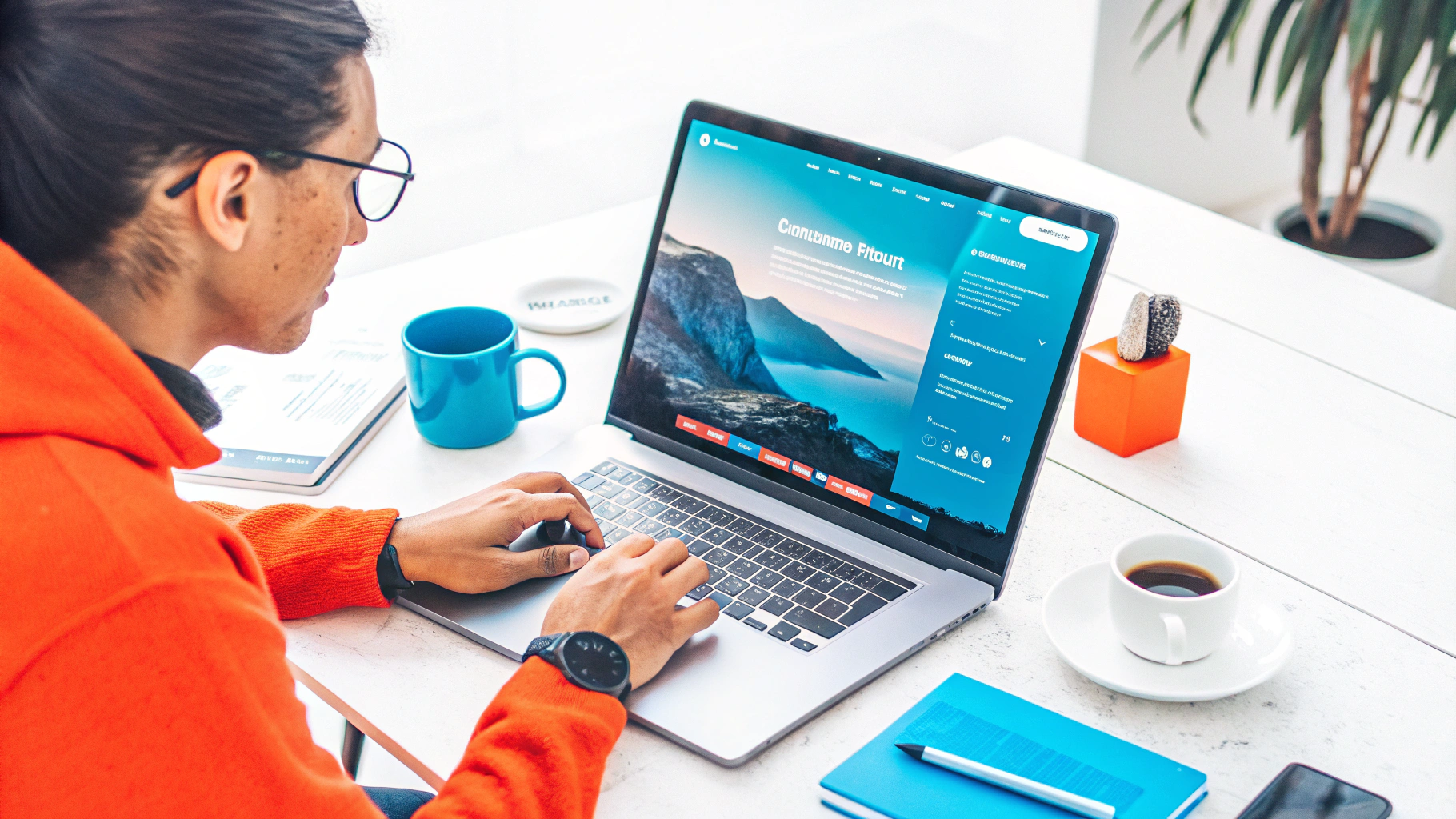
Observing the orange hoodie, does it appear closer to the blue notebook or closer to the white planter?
the blue notebook

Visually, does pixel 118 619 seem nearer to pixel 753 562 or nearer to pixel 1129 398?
pixel 753 562

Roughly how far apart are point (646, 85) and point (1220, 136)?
5.73 feet

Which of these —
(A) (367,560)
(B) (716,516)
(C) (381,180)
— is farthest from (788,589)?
(C) (381,180)

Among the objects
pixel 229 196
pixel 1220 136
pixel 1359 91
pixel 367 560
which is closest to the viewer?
pixel 229 196

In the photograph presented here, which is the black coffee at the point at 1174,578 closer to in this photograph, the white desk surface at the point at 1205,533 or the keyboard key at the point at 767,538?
the white desk surface at the point at 1205,533

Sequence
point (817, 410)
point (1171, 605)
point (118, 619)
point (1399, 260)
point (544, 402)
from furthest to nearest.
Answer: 1. point (1399, 260)
2. point (544, 402)
3. point (817, 410)
4. point (1171, 605)
5. point (118, 619)

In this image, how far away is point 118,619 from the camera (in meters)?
0.57

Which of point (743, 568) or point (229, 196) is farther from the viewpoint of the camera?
point (743, 568)

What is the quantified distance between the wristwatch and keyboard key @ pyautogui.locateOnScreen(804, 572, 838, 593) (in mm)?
179

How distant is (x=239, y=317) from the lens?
2.52 feet

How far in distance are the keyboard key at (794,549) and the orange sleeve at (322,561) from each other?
0.32 metres

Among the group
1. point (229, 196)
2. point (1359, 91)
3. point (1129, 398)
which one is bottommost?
point (1129, 398)

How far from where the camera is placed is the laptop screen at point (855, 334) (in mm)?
901

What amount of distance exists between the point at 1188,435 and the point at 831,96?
6.35ft
